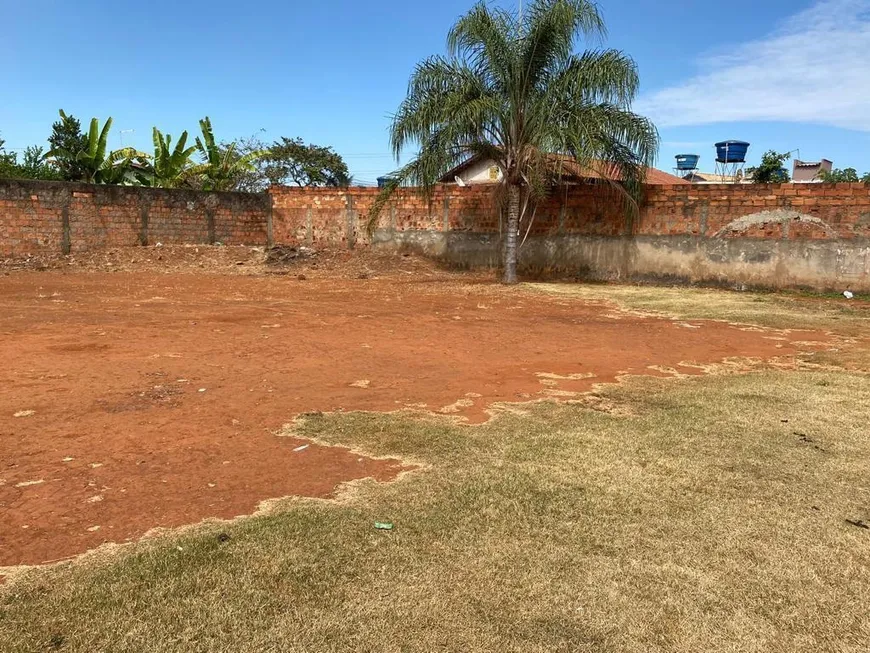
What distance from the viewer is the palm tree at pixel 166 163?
2125 centimetres

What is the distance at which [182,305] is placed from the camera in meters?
10.4

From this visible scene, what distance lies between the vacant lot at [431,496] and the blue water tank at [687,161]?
2362 centimetres

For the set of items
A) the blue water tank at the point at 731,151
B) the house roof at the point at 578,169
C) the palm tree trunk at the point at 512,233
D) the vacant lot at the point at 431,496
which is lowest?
the vacant lot at the point at 431,496

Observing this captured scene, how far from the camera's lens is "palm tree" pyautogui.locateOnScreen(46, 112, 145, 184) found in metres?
19.9

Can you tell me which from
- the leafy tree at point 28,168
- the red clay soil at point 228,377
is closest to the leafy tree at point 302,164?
the leafy tree at point 28,168

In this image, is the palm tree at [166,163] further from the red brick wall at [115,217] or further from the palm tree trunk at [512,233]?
the palm tree trunk at [512,233]

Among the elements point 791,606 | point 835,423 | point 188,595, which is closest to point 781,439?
point 835,423

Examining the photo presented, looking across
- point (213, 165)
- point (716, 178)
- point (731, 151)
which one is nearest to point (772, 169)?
point (731, 151)

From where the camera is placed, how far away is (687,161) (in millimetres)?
28672

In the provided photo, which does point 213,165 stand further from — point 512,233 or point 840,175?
point 840,175

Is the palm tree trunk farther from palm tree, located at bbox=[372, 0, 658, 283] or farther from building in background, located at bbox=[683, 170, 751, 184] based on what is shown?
building in background, located at bbox=[683, 170, 751, 184]

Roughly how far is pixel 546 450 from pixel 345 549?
1612mm

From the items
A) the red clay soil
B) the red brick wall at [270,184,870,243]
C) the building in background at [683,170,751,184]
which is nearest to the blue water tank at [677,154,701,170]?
the building in background at [683,170,751,184]

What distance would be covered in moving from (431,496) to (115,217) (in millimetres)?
17257
